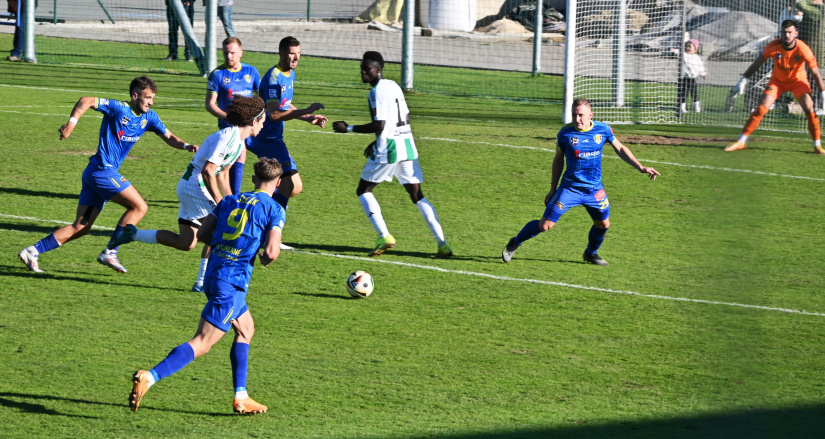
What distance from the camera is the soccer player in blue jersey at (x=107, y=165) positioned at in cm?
848

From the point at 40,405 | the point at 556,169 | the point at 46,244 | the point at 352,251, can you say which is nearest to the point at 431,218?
the point at 352,251

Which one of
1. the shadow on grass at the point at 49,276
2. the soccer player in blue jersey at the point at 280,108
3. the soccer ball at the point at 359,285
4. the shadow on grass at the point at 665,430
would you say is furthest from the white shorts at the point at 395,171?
the shadow on grass at the point at 665,430

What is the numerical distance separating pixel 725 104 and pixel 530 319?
556cm

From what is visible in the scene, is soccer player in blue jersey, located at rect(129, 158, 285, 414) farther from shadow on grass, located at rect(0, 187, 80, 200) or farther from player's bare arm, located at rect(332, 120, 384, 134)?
shadow on grass, located at rect(0, 187, 80, 200)

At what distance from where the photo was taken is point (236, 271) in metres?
5.46

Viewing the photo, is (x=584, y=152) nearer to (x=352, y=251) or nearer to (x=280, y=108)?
(x=352, y=251)

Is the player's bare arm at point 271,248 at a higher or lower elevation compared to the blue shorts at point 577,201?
lower

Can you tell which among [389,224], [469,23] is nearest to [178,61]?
[469,23]

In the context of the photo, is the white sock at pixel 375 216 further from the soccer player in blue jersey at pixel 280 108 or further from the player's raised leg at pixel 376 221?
the soccer player in blue jersey at pixel 280 108

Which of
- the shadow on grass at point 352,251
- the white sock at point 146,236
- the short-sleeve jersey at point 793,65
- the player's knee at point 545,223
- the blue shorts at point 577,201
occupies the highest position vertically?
the short-sleeve jersey at point 793,65

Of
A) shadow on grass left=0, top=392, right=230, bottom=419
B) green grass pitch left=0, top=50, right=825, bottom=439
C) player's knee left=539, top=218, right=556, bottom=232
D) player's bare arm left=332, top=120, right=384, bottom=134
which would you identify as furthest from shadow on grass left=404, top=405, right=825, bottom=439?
player's bare arm left=332, top=120, right=384, bottom=134

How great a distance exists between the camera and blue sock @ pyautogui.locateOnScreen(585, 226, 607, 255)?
9.40 m

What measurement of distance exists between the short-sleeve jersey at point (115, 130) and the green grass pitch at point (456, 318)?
1070 mm

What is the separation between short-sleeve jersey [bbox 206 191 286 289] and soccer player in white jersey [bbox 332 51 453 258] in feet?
12.8
